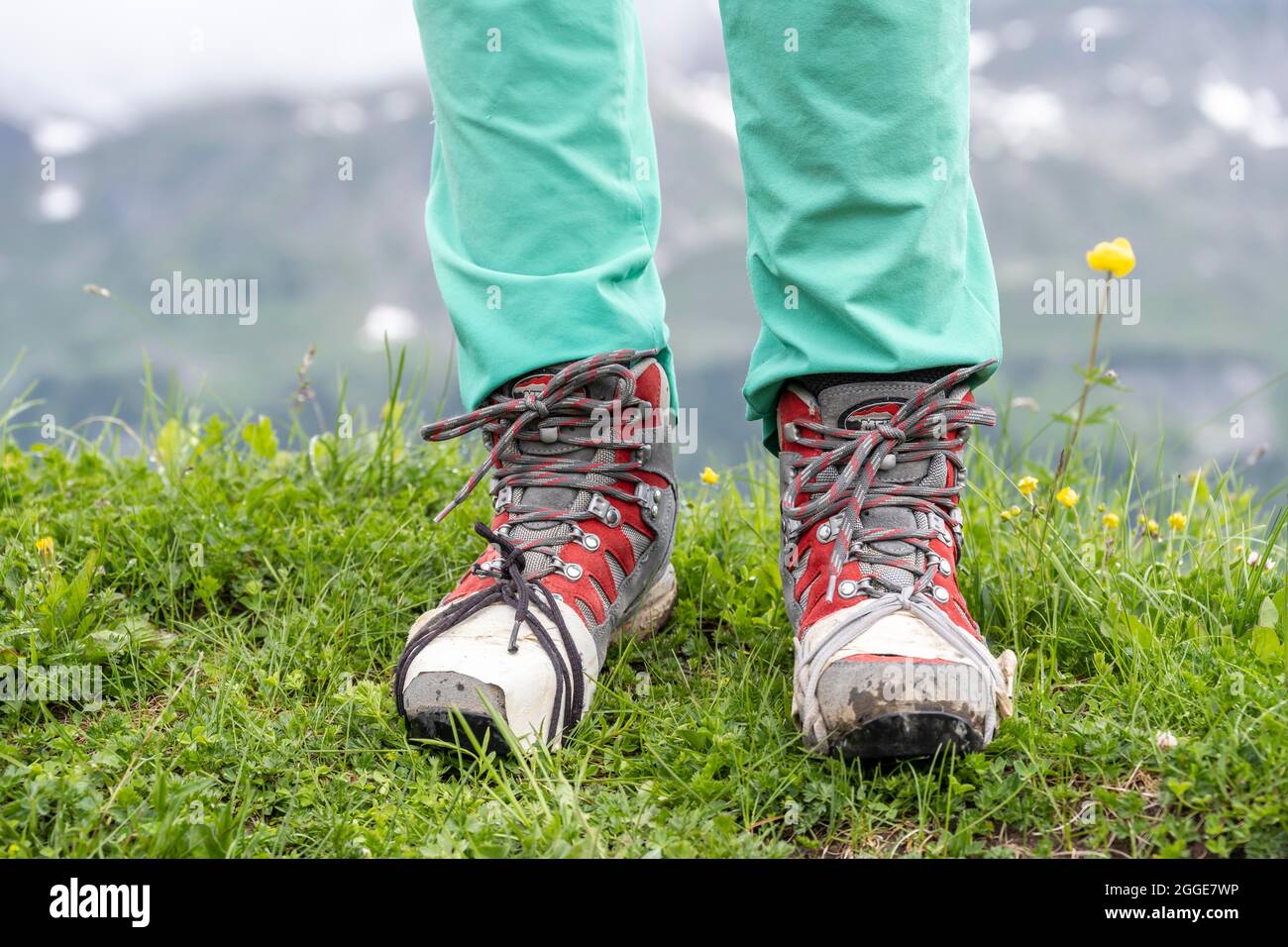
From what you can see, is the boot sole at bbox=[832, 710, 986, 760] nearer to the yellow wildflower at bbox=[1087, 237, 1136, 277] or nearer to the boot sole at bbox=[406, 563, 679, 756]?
the boot sole at bbox=[406, 563, 679, 756]

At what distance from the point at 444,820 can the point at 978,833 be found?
0.69m

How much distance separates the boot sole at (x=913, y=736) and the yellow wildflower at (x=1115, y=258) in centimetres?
89

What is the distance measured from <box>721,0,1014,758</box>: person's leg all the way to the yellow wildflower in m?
0.25

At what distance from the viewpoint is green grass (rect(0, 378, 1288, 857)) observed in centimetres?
132

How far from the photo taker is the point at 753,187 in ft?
5.27

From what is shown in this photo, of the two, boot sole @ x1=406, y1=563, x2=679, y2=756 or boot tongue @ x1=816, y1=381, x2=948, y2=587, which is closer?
boot sole @ x1=406, y1=563, x2=679, y2=756

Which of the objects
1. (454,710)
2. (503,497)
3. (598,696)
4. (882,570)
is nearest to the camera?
(454,710)

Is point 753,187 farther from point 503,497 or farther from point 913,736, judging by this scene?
point 913,736

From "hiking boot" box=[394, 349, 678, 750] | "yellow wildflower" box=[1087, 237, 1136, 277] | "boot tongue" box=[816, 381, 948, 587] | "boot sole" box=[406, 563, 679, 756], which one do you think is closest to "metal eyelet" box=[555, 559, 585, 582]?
"hiking boot" box=[394, 349, 678, 750]

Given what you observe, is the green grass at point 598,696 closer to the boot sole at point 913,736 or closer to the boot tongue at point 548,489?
the boot sole at point 913,736

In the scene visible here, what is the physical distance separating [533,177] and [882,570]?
0.84 m

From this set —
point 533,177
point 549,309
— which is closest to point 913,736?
point 549,309

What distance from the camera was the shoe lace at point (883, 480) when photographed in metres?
1.58

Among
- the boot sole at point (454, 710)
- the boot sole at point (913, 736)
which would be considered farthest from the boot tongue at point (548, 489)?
the boot sole at point (913, 736)
